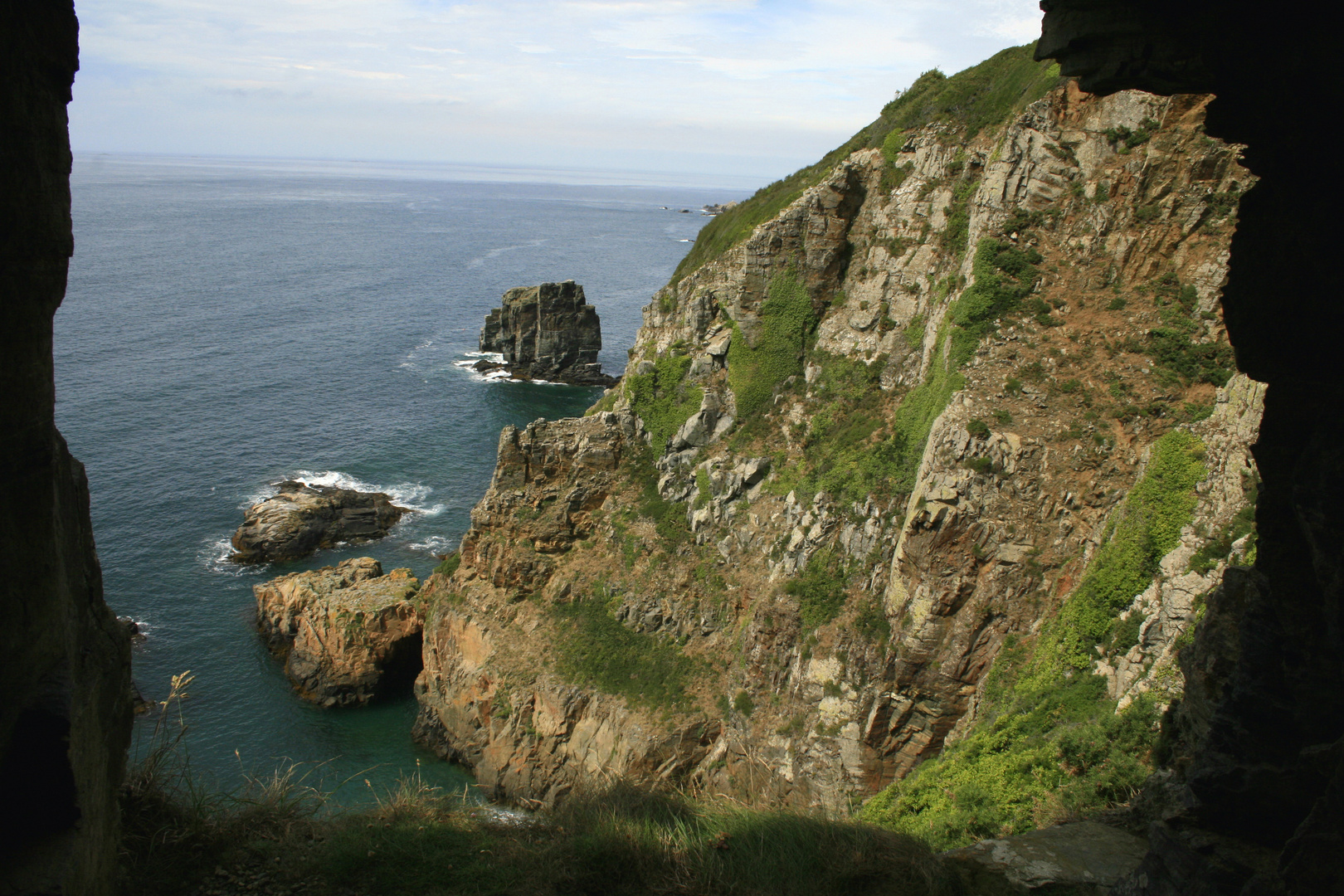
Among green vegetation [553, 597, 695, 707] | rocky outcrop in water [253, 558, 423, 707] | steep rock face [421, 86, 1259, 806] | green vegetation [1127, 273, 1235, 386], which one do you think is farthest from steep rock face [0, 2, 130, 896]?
rocky outcrop in water [253, 558, 423, 707]

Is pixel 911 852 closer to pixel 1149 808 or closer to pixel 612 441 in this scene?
pixel 1149 808

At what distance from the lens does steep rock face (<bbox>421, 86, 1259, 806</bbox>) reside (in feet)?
71.3

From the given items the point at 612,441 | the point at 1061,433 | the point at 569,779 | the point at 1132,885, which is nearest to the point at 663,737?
the point at 569,779

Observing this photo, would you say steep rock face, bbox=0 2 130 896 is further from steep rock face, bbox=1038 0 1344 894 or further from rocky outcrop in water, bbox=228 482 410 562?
rocky outcrop in water, bbox=228 482 410 562

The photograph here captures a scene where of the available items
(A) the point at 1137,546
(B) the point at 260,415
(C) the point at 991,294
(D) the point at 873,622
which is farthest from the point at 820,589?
(B) the point at 260,415

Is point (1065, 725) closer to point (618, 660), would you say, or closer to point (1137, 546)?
point (1137, 546)

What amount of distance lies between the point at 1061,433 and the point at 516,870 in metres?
18.9

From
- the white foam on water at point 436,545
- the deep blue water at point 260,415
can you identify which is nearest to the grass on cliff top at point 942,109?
the white foam on water at point 436,545

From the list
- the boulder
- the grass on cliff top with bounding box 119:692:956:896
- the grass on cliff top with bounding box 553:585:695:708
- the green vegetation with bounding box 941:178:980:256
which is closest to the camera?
the grass on cliff top with bounding box 119:692:956:896

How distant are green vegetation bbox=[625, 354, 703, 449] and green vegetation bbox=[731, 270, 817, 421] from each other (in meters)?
2.56

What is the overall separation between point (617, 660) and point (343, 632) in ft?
56.5

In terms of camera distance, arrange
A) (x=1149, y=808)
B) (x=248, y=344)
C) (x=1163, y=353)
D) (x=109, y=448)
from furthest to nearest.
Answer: (x=248, y=344) < (x=109, y=448) < (x=1163, y=353) < (x=1149, y=808)

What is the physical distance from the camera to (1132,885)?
904 centimetres

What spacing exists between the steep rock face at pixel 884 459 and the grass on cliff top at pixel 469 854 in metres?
8.44
